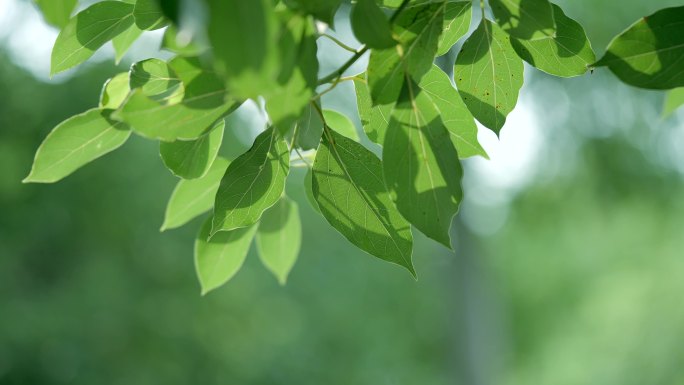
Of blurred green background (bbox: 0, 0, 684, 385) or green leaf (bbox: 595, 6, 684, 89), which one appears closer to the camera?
green leaf (bbox: 595, 6, 684, 89)

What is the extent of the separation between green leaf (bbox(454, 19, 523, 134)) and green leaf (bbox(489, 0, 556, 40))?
4 cm

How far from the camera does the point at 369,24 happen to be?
29cm

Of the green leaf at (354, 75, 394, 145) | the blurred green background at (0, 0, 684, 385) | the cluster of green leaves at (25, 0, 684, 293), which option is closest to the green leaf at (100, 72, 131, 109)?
the cluster of green leaves at (25, 0, 684, 293)

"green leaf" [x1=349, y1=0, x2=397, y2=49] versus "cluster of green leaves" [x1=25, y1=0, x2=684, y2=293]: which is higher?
"green leaf" [x1=349, y1=0, x2=397, y2=49]

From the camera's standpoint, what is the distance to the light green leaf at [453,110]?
390 mm

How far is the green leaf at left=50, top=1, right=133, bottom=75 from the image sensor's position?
15.5 inches

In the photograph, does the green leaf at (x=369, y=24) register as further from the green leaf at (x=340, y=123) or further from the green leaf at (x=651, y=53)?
the green leaf at (x=340, y=123)

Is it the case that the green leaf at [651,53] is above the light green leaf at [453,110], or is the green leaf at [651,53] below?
above

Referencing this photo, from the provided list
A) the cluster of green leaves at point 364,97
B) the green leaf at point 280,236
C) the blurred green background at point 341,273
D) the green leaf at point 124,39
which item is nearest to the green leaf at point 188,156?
the cluster of green leaves at point 364,97

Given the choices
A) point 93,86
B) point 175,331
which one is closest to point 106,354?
point 175,331

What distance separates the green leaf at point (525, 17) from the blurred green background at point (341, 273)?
4.73 metres

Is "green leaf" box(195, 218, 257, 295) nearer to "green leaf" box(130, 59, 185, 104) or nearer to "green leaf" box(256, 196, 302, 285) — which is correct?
"green leaf" box(256, 196, 302, 285)

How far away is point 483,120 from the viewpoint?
0.39 metres

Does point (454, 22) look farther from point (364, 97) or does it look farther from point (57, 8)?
point (57, 8)
